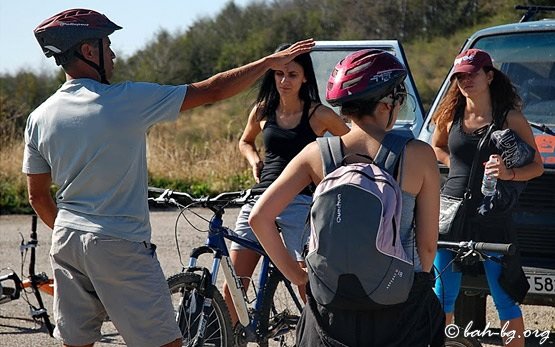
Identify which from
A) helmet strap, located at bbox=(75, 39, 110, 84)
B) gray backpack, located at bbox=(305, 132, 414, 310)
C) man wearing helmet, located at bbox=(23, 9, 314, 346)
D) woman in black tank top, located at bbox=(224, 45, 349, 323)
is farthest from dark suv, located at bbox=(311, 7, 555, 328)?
gray backpack, located at bbox=(305, 132, 414, 310)

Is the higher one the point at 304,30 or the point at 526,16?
the point at 526,16

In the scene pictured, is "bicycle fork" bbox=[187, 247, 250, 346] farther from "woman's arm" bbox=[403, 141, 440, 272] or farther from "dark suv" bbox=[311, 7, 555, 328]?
"woman's arm" bbox=[403, 141, 440, 272]

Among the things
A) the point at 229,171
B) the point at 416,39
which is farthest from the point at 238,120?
the point at 416,39

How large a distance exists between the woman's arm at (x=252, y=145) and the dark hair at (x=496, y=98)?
3.87 feet

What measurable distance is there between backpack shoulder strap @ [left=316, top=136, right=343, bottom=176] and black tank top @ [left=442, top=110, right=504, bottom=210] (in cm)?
235

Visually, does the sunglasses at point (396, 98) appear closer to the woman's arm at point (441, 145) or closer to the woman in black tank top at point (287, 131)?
the woman in black tank top at point (287, 131)

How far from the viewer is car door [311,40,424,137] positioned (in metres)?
8.12

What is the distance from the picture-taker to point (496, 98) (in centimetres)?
609

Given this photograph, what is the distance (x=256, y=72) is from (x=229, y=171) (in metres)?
12.0

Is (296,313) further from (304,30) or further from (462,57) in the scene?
(304,30)

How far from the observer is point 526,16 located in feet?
28.3

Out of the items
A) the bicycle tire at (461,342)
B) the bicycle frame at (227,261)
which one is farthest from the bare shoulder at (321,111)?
the bicycle tire at (461,342)

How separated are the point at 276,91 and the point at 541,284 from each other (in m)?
1.97

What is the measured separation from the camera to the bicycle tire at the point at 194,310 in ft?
19.3
